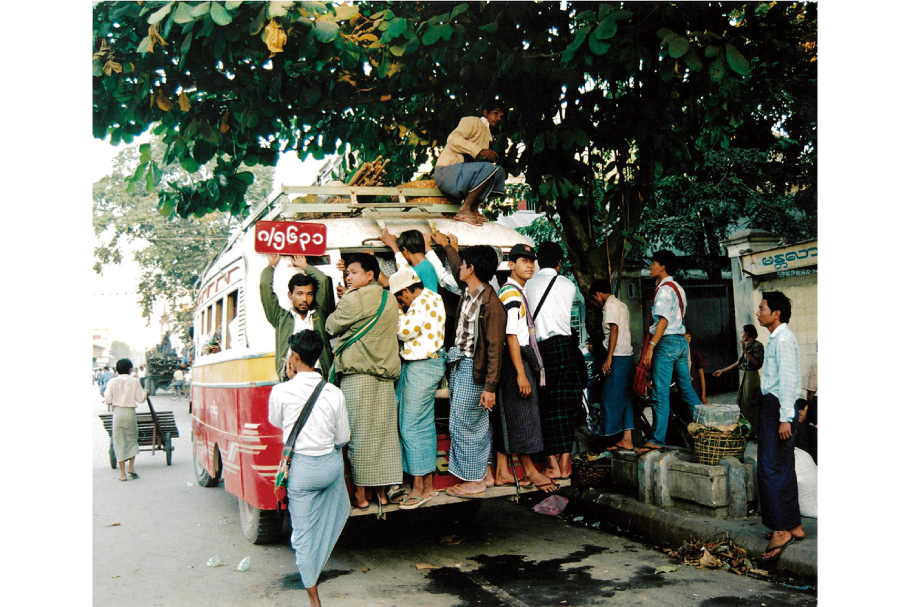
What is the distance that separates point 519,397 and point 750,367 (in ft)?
14.4

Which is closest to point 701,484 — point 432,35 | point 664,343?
point 664,343

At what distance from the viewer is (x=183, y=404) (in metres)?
24.7

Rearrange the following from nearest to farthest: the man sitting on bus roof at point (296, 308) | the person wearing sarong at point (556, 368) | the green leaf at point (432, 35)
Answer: the man sitting on bus roof at point (296, 308)
the person wearing sarong at point (556, 368)
the green leaf at point (432, 35)

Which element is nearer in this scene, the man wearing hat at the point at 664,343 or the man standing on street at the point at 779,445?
the man standing on street at the point at 779,445

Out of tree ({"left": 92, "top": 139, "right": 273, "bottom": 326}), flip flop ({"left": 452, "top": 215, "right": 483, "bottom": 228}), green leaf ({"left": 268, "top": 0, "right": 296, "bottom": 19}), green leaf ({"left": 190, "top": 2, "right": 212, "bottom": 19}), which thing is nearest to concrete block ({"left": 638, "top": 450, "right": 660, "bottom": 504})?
flip flop ({"left": 452, "top": 215, "right": 483, "bottom": 228})

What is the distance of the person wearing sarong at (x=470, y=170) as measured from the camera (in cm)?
570

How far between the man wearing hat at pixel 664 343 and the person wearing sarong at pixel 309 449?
127 inches

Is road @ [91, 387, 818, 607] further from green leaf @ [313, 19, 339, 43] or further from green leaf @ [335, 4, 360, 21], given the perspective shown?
green leaf @ [335, 4, 360, 21]

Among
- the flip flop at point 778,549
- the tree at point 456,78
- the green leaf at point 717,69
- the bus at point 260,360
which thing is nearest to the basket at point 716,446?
the flip flop at point 778,549

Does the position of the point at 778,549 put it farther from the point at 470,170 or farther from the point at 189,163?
the point at 189,163

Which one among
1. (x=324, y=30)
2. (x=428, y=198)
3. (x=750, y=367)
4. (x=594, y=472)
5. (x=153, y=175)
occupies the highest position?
(x=324, y=30)

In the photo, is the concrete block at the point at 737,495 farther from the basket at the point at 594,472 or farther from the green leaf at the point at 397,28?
the green leaf at the point at 397,28

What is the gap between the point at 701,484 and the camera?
5.66 m

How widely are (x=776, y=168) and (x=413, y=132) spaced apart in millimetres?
5424
